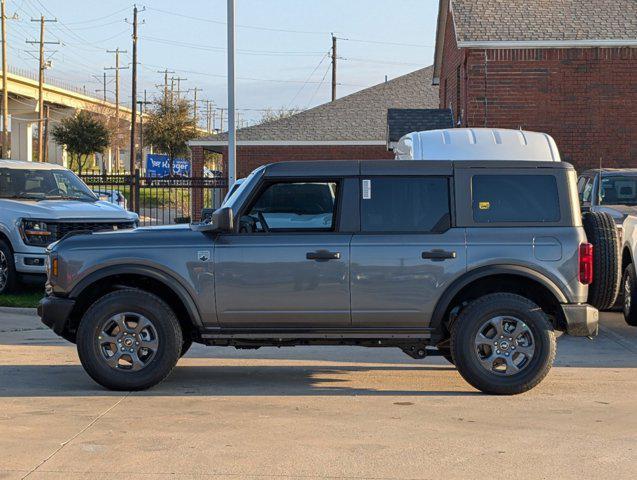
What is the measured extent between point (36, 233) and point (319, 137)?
21.1m

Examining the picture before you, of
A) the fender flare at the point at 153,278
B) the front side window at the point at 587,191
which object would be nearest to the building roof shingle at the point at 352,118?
the front side window at the point at 587,191

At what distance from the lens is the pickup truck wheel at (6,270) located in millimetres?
15641

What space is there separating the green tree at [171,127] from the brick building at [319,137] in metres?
37.6

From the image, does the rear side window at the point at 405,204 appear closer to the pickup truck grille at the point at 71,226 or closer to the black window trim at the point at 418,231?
the black window trim at the point at 418,231

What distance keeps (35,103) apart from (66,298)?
94.1 metres

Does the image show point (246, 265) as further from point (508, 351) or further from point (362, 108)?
point (362, 108)

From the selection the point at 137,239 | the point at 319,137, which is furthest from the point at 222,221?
the point at 319,137

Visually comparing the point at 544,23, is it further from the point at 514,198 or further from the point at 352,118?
the point at 514,198

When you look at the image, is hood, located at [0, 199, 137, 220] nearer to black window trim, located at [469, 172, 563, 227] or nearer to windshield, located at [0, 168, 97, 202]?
windshield, located at [0, 168, 97, 202]

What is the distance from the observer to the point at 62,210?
15750 mm

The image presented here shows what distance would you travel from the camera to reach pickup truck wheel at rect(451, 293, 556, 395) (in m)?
8.62

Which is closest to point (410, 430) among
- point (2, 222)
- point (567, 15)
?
point (2, 222)

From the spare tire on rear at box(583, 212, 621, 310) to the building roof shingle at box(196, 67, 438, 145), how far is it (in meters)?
26.0

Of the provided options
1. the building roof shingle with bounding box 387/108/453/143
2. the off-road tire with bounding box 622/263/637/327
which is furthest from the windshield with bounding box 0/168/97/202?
the building roof shingle with bounding box 387/108/453/143
